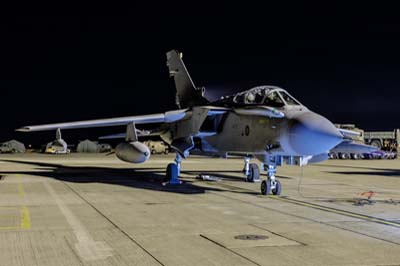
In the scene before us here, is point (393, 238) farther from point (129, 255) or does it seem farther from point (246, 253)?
point (129, 255)

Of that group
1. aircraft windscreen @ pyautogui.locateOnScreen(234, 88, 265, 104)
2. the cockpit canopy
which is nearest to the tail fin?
aircraft windscreen @ pyautogui.locateOnScreen(234, 88, 265, 104)

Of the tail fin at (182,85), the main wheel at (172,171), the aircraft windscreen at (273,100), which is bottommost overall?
the main wheel at (172,171)

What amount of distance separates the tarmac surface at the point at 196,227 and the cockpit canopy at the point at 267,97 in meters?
2.71

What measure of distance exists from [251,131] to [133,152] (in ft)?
15.5

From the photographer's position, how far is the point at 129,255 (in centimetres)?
648

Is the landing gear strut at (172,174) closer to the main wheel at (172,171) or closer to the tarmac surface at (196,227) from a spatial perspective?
the main wheel at (172,171)

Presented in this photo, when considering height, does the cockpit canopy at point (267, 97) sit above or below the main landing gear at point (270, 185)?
above

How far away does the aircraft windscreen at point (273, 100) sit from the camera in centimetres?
1384

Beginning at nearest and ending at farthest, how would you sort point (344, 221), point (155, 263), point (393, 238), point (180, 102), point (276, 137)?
point (155, 263)
point (393, 238)
point (344, 221)
point (276, 137)
point (180, 102)

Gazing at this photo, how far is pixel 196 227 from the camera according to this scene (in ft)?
28.6

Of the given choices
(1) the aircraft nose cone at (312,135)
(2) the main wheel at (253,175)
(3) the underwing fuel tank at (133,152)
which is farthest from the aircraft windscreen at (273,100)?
(2) the main wheel at (253,175)

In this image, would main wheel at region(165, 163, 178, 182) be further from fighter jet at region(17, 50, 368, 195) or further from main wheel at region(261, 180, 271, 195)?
main wheel at region(261, 180, 271, 195)

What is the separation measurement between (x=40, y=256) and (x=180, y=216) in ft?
13.1

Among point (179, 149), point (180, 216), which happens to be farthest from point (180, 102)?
point (180, 216)
